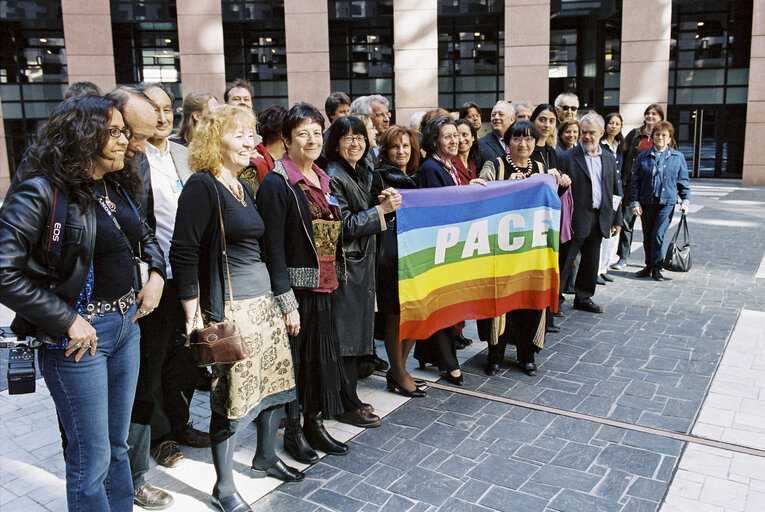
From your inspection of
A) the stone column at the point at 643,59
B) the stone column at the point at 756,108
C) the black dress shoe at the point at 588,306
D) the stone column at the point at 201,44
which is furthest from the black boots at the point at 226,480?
the stone column at the point at 756,108

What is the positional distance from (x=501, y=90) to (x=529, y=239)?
19.6 meters

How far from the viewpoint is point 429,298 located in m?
5.23

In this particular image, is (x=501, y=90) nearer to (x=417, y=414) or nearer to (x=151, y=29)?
(x=151, y=29)

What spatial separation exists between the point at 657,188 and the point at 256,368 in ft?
24.3

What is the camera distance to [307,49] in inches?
792

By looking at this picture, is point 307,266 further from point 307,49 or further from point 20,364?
point 307,49

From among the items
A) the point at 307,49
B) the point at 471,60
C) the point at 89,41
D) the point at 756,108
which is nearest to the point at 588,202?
the point at 307,49

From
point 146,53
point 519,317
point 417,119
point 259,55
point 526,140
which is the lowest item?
point 519,317

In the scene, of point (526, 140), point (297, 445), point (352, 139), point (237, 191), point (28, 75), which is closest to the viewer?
point (237, 191)

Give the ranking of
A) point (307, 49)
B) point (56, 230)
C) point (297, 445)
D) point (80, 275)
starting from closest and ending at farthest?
point (56, 230), point (80, 275), point (297, 445), point (307, 49)

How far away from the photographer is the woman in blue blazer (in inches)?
359

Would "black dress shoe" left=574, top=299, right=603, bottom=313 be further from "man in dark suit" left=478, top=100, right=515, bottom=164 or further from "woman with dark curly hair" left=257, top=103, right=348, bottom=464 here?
"woman with dark curly hair" left=257, top=103, right=348, bottom=464

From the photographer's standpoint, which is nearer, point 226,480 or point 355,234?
point 226,480

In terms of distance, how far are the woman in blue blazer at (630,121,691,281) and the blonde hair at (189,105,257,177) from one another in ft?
23.7
